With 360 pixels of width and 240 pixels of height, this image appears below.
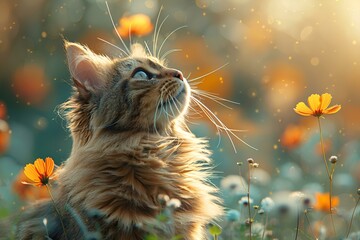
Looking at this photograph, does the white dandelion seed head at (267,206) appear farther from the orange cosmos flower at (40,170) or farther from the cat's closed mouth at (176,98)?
the orange cosmos flower at (40,170)

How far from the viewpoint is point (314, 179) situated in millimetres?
5883

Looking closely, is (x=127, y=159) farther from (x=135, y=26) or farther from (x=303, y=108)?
(x=135, y=26)

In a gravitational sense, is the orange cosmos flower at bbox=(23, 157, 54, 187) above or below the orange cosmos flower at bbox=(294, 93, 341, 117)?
below

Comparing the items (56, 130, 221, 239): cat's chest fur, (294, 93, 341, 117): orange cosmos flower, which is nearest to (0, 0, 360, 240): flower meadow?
(56, 130, 221, 239): cat's chest fur

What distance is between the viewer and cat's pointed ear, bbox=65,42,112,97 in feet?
12.9

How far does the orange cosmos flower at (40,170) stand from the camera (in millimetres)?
3311

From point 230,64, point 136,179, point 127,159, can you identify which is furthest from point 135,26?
point 230,64

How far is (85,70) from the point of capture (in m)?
4.01

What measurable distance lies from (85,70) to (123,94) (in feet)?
0.99

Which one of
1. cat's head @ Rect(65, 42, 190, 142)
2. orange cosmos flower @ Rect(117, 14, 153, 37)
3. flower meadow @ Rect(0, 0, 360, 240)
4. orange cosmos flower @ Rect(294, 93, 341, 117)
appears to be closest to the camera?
orange cosmos flower @ Rect(294, 93, 341, 117)

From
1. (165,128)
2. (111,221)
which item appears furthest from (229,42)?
(111,221)

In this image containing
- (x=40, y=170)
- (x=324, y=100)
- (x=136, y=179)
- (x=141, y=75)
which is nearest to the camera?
(x=40, y=170)

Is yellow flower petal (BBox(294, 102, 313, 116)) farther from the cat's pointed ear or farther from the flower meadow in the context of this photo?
the flower meadow

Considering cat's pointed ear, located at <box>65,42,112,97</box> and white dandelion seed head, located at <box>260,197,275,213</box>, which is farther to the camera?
cat's pointed ear, located at <box>65,42,112,97</box>
